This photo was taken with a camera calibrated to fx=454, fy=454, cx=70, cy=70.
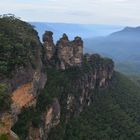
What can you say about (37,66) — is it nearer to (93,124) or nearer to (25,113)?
(25,113)

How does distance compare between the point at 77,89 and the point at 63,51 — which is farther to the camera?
the point at 77,89

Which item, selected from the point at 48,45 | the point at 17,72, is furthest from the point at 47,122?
the point at 48,45

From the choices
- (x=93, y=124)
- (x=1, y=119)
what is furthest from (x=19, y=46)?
(x=93, y=124)

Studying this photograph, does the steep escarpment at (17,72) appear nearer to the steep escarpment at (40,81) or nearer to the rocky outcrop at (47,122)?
the steep escarpment at (40,81)

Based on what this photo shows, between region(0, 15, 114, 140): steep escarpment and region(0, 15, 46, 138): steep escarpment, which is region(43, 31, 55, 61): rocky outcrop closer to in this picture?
region(0, 15, 114, 140): steep escarpment

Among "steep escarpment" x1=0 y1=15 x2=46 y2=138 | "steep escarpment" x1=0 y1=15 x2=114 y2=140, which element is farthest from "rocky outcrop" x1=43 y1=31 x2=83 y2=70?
"steep escarpment" x1=0 y1=15 x2=46 y2=138

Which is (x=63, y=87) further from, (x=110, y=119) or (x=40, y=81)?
(x=110, y=119)
